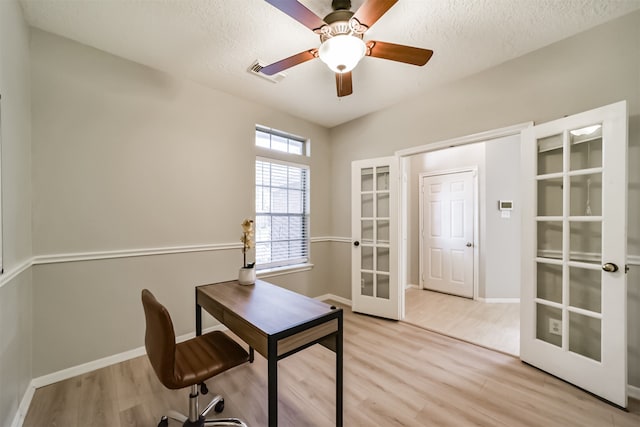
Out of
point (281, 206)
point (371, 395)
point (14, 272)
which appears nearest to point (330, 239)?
point (281, 206)

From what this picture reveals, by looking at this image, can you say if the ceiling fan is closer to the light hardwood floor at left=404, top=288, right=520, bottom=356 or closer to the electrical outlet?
the electrical outlet

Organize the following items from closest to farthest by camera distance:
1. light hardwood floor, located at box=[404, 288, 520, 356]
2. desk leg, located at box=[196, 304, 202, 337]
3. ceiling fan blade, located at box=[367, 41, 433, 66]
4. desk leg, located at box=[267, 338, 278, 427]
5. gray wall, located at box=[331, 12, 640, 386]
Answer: desk leg, located at box=[267, 338, 278, 427] → ceiling fan blade, located at box=[367, 41, 433, 66] → gray wall, located at box=[331, 12, 640, 386] → desk leg, located at box=[196, 304, 202, 337] → light hardwood floor, located at box=[404, 288, 520, 356]

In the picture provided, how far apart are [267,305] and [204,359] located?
0.45 meters

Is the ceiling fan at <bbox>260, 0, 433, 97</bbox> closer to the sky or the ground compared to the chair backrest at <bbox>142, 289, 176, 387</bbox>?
closer to the sky

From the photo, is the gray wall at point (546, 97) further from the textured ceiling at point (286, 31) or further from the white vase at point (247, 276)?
the white vase at point (247, 276)

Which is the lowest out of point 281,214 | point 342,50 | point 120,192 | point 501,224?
point 501,224

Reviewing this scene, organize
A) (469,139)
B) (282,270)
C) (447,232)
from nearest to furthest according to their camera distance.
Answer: (469,139)
(282,270)
(447,232)

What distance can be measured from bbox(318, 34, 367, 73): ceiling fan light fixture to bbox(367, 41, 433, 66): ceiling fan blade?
0.15m

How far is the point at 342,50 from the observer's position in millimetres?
1511

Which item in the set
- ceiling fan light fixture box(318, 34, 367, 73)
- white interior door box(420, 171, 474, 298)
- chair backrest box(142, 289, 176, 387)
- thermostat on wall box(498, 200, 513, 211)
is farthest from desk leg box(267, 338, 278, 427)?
thermostat on wall box(498, 200, 513, 211)

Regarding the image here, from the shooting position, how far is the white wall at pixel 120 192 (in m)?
2.02

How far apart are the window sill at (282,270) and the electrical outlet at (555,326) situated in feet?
8.78

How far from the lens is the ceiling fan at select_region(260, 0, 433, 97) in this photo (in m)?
1.38

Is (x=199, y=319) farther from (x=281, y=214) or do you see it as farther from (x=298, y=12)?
(x=298, y=12)
